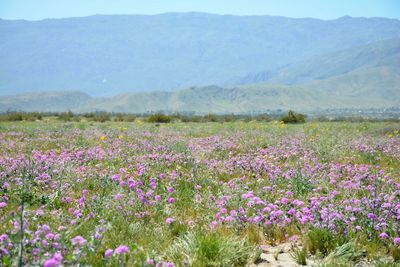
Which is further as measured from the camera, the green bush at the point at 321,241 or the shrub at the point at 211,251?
the green bush at the point at 321,241

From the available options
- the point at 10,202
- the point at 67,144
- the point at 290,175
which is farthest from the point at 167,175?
the point at 67,144

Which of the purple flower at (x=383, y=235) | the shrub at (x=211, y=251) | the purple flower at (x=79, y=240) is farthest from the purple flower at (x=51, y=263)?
the purple flower at (x=383, y=235)

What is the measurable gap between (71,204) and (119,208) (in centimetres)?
108

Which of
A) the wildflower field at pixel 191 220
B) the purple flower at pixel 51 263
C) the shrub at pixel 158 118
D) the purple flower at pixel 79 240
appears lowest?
the shrub at pixel 158 118

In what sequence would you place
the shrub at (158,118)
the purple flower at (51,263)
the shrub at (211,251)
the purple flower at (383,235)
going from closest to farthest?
1. the purple flower at (51,263)
2. the shrub at (211,251)
3. the purple flower at (383,235)
4. the shrub at (158,118)

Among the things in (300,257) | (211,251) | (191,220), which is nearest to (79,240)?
(211,251)

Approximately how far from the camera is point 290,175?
8352 millimetres

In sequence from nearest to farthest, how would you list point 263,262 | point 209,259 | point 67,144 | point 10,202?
point 209,259
point 263,262
point 10,202
point 67,144

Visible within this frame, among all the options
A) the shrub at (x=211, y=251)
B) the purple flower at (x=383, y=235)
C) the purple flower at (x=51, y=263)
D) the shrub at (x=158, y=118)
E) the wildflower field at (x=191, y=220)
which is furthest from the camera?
the shrub at (x=158, y=118)

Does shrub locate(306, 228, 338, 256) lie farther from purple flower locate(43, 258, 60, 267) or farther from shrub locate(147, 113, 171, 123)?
shrub locate(147, 113, 171, 123)

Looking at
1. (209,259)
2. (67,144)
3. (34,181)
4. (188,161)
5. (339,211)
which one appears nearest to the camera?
(209,259)

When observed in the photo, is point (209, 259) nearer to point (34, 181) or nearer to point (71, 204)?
point (71, 204)

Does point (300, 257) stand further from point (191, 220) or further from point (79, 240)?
point (79, 240)

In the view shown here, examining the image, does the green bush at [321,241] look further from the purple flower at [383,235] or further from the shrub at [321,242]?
the purple flower at [383,235]
